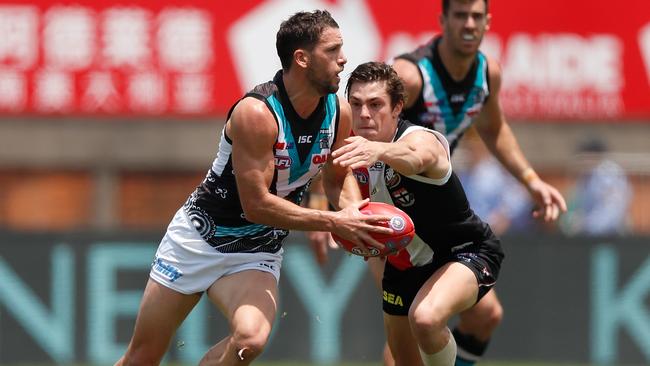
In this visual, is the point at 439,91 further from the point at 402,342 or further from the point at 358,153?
the point at 358,153

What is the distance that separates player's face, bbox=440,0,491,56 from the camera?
8.50m

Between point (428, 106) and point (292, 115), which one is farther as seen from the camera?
point (428, 106)

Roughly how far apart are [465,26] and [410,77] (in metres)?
0.48

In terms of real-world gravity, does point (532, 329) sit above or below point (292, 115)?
below

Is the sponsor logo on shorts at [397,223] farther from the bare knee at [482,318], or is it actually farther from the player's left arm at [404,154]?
the bare knee at [482,318]

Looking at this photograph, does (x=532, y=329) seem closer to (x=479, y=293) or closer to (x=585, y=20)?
(x=479, y=293)

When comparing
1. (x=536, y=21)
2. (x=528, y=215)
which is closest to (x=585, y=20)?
(x=536, y=21)

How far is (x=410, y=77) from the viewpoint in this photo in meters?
8.41

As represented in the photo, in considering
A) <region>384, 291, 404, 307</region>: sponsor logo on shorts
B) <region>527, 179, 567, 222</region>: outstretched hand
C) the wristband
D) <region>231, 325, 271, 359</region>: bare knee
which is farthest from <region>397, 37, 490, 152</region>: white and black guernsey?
<region>231, 325, 271, 359</region>: bare knee

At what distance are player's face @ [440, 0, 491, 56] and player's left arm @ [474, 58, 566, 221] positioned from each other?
0.31 meters

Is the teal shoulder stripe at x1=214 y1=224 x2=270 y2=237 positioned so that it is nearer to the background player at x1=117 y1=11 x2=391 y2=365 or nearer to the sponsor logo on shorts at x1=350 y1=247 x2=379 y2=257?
the background player at x1=117 y1=11 x2=391 y2=365

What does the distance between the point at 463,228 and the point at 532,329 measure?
459cm

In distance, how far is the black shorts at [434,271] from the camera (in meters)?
7.54

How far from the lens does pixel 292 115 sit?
23.1 ft
